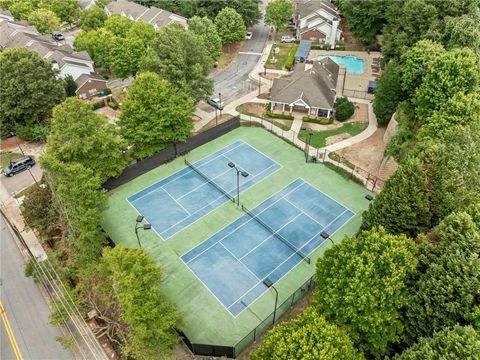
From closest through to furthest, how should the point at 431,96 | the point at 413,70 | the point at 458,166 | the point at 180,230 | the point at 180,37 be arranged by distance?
the point at 458,166 → the point at 180,230 → the point at 431,96 → the point at 413,70 → the point at 180,37

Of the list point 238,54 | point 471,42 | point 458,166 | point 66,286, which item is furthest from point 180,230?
point 238,54

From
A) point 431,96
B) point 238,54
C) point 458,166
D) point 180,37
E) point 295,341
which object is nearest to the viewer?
point 295,341

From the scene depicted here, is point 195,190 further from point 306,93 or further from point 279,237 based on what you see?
point 306,93

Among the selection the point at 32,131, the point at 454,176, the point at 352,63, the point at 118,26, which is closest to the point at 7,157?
the point at 32,131

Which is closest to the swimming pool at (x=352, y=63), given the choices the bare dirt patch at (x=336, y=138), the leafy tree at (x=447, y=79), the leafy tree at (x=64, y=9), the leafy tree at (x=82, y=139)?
the bare dirt patch at (x=336, y=138)

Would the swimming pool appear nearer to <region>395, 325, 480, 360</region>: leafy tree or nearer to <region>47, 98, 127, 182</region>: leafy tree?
<region>47, 98, 127, 182</region>: leafy tree

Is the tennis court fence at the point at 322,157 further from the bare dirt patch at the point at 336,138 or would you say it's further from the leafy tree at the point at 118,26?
the leafy tree at the point at 118,26

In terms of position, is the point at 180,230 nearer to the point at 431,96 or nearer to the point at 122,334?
the point at 122,334
